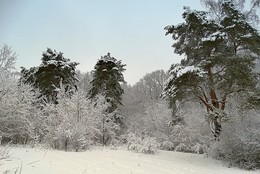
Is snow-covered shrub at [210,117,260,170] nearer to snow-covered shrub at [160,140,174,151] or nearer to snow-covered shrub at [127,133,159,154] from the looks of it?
snow-covered shrub at [127,133,159,154]

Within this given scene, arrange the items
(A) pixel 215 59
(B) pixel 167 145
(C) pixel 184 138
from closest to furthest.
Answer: (A) pixel 215 59 < (C) pixel 184 138 < (B) pixel 167 145

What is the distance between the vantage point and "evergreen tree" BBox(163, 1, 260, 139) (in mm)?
12641

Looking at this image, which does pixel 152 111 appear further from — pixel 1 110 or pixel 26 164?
pixel 26 164

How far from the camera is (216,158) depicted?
13.3 meters

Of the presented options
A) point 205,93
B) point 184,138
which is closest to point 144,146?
point 205,93

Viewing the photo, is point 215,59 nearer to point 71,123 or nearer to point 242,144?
point 242,144

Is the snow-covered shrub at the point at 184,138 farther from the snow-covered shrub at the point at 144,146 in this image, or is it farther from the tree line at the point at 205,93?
the snow-covered shrub at the point at 144,146

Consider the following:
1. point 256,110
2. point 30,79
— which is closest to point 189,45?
point 256,110

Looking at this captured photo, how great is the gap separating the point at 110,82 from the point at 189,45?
10672mm

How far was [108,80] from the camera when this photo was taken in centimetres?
2352

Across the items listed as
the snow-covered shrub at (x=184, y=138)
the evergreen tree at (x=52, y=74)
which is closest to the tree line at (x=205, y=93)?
the snow-covered shrub at (x=184, y=138)

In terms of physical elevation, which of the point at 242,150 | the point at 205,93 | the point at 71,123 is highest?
the point at 205,93

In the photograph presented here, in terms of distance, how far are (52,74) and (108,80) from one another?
5.03 m

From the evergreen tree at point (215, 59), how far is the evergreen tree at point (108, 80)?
9359mm
